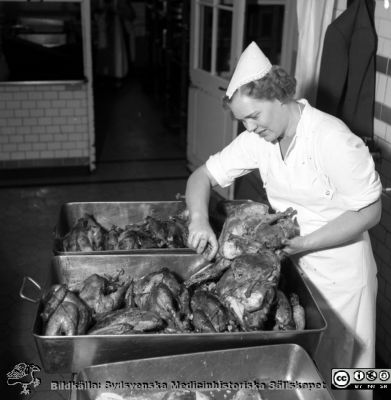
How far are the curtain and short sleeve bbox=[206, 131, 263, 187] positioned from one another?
5.24 feet

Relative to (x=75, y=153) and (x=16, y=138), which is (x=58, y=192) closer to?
(x=75, y=153)

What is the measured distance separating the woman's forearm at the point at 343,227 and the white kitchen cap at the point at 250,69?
0.68m

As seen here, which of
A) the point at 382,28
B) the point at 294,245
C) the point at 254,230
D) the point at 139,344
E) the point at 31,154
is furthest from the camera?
the point at 31,154

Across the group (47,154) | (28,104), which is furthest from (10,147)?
(28,104)

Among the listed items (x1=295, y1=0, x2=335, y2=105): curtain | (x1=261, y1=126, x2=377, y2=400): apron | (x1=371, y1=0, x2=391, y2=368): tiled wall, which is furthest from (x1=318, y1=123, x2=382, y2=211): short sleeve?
(x1=295, y1=0, x2=335, y2=105): curtain

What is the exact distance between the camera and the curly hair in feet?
6.81

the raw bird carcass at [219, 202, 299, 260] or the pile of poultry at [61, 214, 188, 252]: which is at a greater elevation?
the raw bird carcass at [219, 202, 299, 260]

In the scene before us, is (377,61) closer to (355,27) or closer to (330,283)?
(355,27)

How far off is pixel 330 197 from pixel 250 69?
0.67 m

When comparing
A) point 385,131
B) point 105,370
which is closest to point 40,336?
point 105,370

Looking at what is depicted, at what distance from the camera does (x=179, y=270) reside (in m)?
2.39

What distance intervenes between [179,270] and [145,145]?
6.07 meters

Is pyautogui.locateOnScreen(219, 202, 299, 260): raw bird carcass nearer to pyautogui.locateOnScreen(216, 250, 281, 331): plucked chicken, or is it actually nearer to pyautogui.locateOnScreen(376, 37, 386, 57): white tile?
pyautogui.locateOnScreen(216, 250, 281, 331): plucked chicken

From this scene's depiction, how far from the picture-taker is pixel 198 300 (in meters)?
2.06
